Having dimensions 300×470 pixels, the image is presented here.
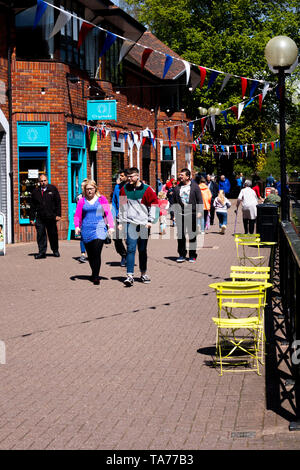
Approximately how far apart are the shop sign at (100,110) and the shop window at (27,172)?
2.43m

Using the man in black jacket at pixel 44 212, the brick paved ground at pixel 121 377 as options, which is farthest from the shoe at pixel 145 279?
the man in black jacket at pixel 44 212

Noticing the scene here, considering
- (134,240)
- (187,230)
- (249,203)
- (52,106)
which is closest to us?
(134,240)

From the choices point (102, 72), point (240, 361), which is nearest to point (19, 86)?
point (102, 72)

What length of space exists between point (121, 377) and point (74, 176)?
17117 mm

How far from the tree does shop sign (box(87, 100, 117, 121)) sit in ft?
81.7

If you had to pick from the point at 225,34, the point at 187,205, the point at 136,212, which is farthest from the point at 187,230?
the point at 225,34

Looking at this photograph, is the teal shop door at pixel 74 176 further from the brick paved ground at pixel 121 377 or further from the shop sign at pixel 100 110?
the brick paved ground at pixel 121 377

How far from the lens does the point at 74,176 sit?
23156 mm

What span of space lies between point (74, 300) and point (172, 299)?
140cm

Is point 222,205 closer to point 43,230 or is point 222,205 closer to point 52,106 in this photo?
point 52,106

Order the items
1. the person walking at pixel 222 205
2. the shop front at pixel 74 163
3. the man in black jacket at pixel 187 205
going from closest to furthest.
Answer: the man in black jacket at pixel 187 205 → the person walking at pixel 222 205 → the shop front at pixel 74 163

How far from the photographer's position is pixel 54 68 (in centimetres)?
2109

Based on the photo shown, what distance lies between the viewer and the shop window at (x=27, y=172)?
20984 mm

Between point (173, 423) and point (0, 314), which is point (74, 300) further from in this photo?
point (173, 423)
